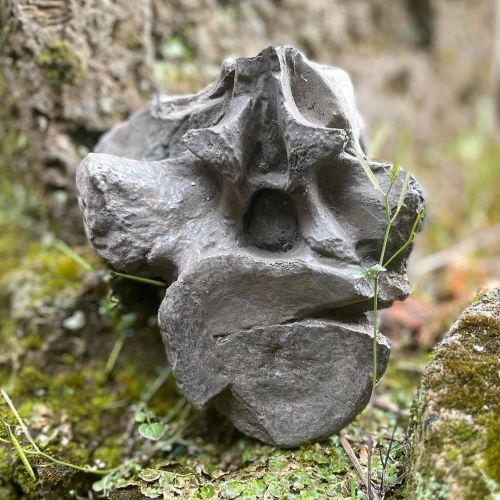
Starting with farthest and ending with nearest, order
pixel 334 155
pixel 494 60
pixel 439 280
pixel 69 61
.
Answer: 1. pixel 494 60
2. pixel 439 280
3. pixel 69 61
4. pixel 334 155

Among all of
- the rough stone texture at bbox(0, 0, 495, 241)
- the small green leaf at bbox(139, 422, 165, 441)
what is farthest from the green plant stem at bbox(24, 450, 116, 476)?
the rough stone texture at bbox(0, 0, 495, 241)

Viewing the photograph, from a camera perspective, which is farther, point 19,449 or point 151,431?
point 151,431

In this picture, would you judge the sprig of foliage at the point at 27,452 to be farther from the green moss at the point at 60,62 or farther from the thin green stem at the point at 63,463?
the green moss at the point at 60,62

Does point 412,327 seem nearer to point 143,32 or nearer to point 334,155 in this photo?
point 334,155

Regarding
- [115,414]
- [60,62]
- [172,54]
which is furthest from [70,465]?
[172,54]

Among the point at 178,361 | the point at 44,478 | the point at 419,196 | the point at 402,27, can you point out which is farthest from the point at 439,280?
the point at 44,478

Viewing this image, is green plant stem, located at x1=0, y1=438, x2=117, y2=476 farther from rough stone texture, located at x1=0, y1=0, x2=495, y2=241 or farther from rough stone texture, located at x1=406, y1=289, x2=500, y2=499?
rough stone texture, located at x1=0, y1=0, x2=495, y2=241

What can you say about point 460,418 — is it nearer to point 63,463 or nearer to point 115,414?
point 63,463
